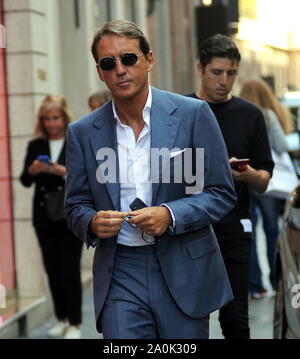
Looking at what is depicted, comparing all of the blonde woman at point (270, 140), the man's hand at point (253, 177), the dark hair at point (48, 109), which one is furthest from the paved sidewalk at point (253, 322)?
the man's hand at point (253, 177)

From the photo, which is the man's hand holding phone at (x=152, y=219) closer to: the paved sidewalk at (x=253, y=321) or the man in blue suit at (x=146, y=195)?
the man in blue suit at (x=146, y=195)

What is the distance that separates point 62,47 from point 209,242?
707cm

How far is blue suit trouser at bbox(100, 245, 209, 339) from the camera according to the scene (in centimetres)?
406

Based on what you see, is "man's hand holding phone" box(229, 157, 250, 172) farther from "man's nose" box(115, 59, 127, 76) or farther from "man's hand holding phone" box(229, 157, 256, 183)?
"man's nose" box(115, 59, 127, 76)

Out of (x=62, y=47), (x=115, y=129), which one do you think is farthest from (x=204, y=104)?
(x=62, y=47)

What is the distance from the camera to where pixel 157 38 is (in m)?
17.8

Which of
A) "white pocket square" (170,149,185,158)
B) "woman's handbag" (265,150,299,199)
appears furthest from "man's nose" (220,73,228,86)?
"woman's handbag" (265,150,299,199)

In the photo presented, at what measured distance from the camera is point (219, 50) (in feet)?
17.6

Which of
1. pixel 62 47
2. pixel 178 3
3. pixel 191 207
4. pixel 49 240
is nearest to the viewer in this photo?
pixel 191 207

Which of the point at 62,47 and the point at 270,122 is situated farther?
the point at 62,47

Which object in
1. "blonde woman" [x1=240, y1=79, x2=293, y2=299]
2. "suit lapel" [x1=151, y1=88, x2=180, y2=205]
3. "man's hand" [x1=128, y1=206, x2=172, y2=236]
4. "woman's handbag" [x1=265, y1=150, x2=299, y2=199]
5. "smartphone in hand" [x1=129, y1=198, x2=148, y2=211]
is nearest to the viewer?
"man's hand" [x1=128, y1=206, x2=172, y2=236]

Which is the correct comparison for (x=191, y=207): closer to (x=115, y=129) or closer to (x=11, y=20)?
(x=115, y=129)

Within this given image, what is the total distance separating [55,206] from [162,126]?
12.0 feet

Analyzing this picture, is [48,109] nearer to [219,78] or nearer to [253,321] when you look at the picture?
[253,321]
